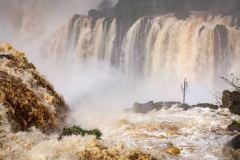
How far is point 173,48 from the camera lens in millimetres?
72812

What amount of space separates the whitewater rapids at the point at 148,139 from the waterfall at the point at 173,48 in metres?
43.0

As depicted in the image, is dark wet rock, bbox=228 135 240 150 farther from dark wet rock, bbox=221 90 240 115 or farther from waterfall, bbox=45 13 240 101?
waterfall, bbox=45 13 240 101

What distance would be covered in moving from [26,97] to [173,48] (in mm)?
61918

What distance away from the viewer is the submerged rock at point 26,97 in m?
11.4

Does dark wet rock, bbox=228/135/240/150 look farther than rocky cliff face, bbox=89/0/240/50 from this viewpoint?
No

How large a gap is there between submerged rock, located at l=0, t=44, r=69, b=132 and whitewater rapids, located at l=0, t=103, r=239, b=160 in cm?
63

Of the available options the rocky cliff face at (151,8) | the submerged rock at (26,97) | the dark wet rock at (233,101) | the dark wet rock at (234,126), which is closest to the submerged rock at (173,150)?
the submerged rock at (26,97)

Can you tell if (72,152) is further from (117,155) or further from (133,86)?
(133,86)

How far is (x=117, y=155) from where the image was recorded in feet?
32.6

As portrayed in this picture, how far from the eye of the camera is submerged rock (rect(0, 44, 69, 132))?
450 inches

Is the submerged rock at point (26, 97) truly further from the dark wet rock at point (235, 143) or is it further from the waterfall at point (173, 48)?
→ the waterfall at point (173, 48)

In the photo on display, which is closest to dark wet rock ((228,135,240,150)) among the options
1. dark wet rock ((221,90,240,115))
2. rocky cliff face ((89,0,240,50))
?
dark wet rock ((221,90,240,115))

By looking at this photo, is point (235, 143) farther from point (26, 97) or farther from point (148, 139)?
point (26, 97)

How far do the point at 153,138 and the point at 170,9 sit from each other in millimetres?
76453
